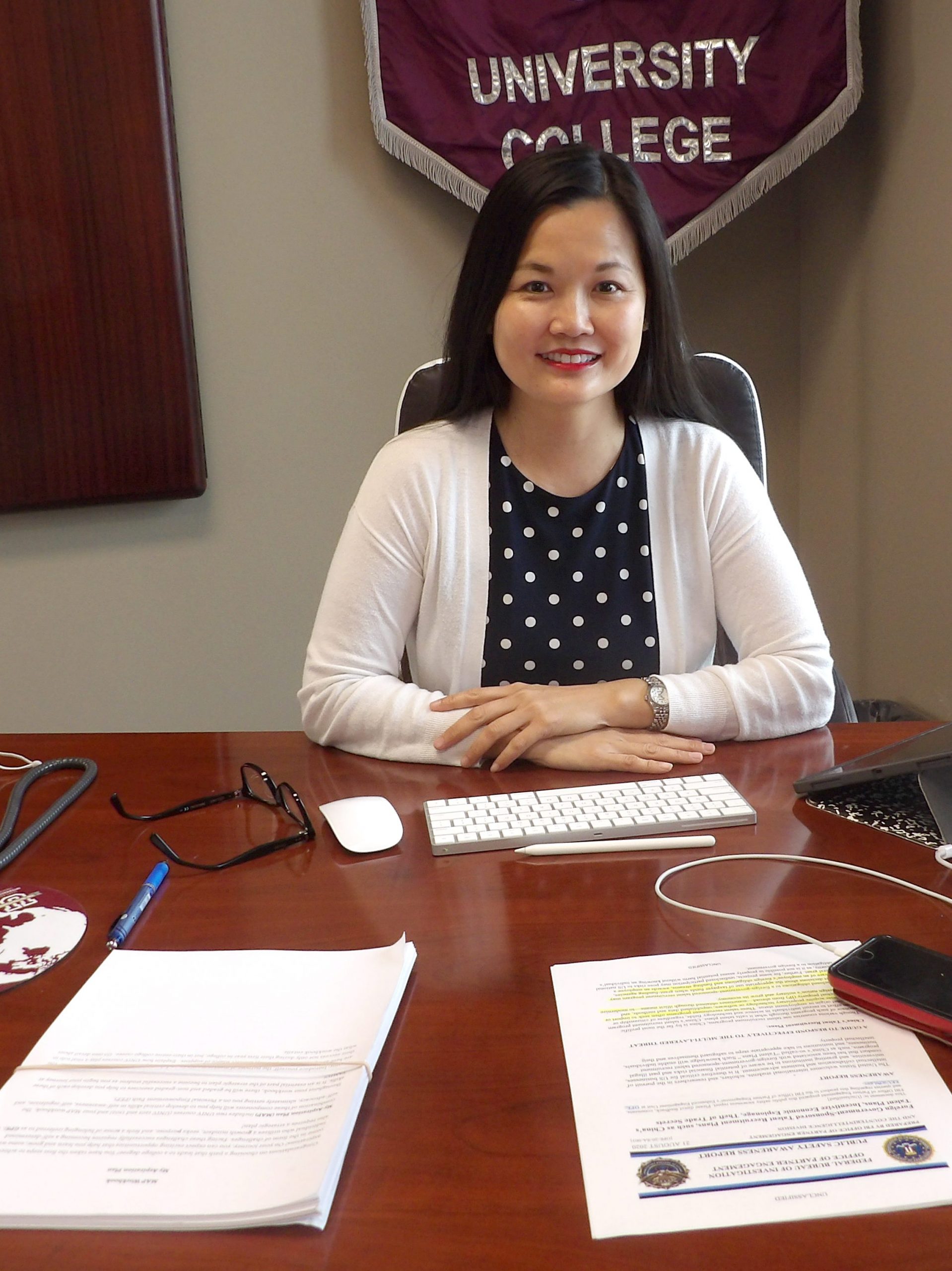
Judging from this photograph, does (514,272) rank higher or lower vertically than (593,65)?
lower

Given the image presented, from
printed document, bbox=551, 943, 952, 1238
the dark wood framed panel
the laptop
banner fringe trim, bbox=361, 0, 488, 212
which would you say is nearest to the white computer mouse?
printed document, bbox=551, 943, 952, 1238

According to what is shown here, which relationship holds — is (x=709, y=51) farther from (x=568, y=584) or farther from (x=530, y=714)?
(x=530, y=714)

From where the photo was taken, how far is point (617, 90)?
212 cm

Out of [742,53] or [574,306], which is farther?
[742,53]

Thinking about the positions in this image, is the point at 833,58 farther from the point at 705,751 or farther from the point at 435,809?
the point at 435,809

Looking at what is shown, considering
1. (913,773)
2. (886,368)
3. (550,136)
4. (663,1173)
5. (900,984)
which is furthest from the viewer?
(550,136)

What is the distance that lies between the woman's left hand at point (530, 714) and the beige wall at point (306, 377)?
104 cm

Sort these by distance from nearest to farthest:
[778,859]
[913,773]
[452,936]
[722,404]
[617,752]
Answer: [452,936] → [778,859] → [913,773] → [617,752] → [722,404]

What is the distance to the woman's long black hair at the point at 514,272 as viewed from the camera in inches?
53.3

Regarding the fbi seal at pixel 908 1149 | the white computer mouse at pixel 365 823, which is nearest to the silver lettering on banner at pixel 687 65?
the white computer mouse at pixel 365 823

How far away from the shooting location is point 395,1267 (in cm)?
48


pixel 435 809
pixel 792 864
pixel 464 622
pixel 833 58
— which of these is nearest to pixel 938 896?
pixel 792 864

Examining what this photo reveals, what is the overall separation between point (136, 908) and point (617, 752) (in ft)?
1.65

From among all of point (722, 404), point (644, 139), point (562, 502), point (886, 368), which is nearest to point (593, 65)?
point (644, 139)
